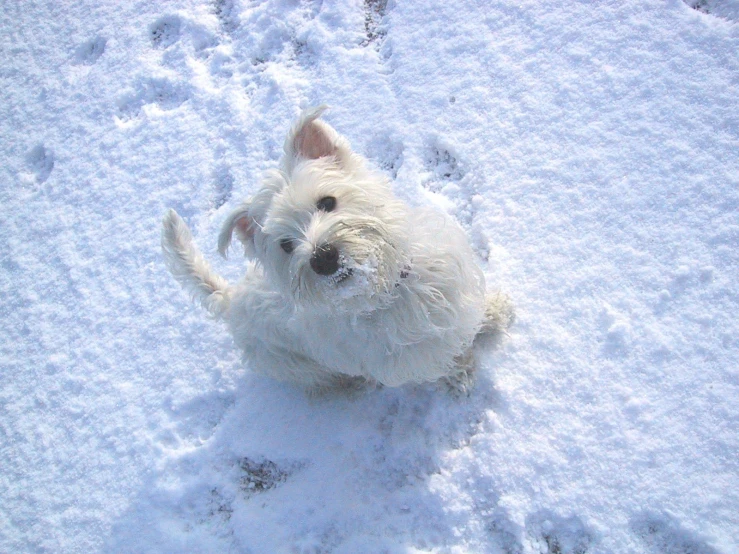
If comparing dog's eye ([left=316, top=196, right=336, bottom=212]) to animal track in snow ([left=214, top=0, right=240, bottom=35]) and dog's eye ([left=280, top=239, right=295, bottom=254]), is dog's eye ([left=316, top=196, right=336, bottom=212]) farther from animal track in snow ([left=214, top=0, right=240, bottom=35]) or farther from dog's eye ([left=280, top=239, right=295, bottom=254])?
animal track in snow ([left=214, top=0, right=240, bottom=35])

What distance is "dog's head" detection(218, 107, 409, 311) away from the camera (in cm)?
215

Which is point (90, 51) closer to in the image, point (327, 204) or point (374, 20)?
point (374, 20)

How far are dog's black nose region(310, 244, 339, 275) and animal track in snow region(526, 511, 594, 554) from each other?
1960 millimetres

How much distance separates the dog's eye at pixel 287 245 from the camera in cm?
232

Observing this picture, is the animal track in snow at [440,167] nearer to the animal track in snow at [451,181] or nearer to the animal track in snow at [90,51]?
the animal track in snow at [451,181]

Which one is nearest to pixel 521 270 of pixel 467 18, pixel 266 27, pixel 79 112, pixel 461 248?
pixel 461 248

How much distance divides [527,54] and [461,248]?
2.14 meters

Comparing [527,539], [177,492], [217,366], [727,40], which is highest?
[727,40]

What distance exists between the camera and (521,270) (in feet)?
11.4

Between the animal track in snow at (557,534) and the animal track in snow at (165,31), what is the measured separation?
5071 mm

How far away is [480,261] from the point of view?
3.60m

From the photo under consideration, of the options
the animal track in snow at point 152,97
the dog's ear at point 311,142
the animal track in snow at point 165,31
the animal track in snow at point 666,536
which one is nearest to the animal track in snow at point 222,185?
the animal track in snow at point 152,97

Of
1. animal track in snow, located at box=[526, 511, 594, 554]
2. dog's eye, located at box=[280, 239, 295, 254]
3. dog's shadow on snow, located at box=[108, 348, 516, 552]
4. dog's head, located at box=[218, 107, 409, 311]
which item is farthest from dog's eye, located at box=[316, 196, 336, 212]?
animal track in snow, located at box=[526, 511, 594, 554]

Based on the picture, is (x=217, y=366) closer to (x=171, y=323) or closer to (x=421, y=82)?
(x=171, y=323)
